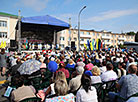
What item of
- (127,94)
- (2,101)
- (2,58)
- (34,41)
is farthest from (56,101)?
(34,41)

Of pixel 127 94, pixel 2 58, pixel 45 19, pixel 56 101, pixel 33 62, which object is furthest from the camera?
pixel 45 19

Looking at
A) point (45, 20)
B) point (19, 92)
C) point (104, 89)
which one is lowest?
point (104, 89)

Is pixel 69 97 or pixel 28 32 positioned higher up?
pixel 28 32

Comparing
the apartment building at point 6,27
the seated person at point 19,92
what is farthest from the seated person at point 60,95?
the apartment building at point 6,27

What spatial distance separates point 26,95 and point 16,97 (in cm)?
19

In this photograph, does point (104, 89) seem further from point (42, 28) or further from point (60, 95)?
point (42, 28)

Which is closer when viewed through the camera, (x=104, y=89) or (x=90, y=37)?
(x=104, y=89)

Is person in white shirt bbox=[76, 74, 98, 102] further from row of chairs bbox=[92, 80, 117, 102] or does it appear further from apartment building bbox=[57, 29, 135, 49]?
apartment building bbox=[57, 29, 135, 49]

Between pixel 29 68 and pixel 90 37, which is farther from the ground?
pixel 90 37

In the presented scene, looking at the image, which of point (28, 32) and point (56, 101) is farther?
point (28, 32)

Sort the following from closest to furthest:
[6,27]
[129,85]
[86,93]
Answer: [86,93] < [129,85] < [6,27]

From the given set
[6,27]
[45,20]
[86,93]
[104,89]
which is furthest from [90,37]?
[86,93]

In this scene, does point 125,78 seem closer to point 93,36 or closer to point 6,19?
point 6,19

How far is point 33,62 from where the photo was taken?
14.8 ft
